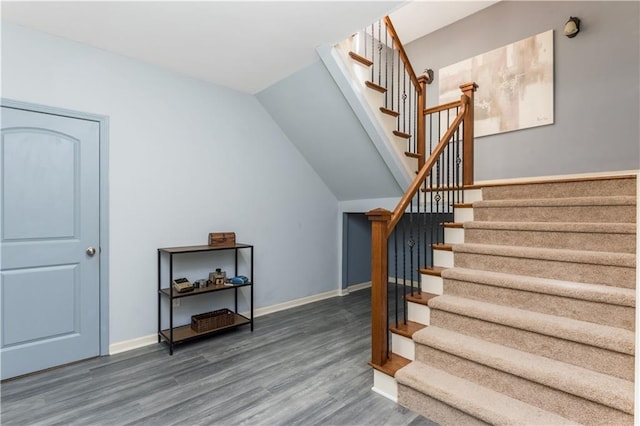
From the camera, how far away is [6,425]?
6.32ft

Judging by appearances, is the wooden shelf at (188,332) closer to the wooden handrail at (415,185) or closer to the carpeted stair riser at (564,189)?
the wooden handrail at (415,185)

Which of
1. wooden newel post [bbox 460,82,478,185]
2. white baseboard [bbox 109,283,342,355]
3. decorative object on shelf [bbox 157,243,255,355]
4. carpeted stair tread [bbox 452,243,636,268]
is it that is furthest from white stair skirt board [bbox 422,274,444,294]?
white baseboard [bbox 109,283,342,355]

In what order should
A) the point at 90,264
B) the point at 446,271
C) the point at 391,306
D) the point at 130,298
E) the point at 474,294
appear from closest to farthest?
the point at 474,294
the point at 446,271
the point at 90,264
the point at 130,298
the point at 391,306

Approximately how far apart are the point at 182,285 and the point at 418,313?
2096 mm

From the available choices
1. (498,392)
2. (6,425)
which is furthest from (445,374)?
(6,425)

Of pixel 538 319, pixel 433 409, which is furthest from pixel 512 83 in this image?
pixel 433 409

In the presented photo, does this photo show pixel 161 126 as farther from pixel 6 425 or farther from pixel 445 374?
pixel 445 374

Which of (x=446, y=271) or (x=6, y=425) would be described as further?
(x=446, y=271)

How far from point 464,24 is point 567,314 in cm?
414

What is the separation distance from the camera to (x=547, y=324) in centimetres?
188

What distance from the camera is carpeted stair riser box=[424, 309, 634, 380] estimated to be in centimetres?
167

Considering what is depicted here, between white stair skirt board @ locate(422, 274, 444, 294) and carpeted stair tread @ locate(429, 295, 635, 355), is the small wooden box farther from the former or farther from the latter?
carpeted stair tread @ locate(429, 295, 635, 355)

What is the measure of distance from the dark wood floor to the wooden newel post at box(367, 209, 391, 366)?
324mm

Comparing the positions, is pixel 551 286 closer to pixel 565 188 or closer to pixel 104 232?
pixel 565 188
